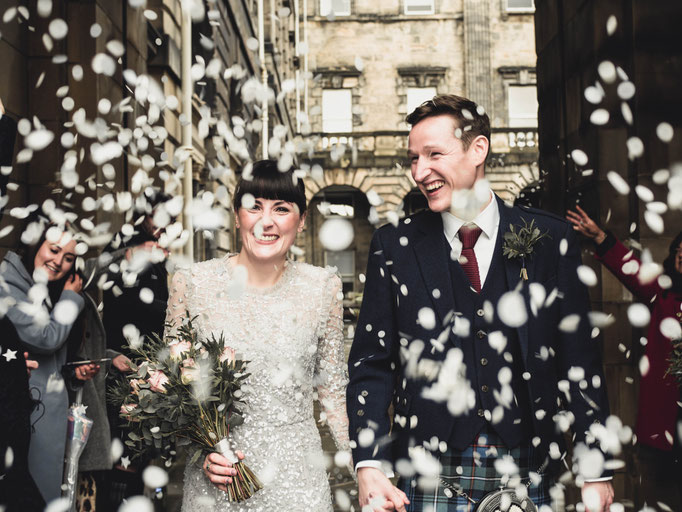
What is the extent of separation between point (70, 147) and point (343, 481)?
11.6ft

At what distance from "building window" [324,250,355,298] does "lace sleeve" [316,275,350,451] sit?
2743 cm

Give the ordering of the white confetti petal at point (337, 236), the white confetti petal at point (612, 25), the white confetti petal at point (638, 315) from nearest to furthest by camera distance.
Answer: the white confetti petal at point (638, 315)
the white confetti petal at point (612, 25)
the white confetti petal at point (337, 236)

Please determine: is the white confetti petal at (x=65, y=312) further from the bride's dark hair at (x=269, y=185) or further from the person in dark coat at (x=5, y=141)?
the bride's dark hair at (x=269, y=185)

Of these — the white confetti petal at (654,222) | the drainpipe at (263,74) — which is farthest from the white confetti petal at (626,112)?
the drainpipe at (263,74)

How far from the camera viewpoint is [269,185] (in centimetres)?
298

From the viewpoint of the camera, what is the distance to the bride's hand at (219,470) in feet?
8.74

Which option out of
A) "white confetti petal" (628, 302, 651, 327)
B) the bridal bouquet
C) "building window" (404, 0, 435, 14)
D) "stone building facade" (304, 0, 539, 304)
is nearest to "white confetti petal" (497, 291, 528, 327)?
the bridal bouquet

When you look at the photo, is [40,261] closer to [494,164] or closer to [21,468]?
[21,468]

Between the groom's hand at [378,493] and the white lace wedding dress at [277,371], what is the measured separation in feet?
1.43

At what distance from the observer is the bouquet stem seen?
2.70 m

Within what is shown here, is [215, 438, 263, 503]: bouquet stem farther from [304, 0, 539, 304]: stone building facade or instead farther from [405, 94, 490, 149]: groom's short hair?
[304, 0, 539, 304]: stone building facade

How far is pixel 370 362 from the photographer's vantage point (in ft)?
8.81

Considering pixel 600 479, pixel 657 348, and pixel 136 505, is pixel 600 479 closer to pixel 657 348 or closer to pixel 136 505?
pixel 657 348

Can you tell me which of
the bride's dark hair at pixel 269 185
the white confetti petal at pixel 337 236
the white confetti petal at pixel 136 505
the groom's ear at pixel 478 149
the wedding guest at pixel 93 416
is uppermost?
the white confetti petal at pixel 337 236
